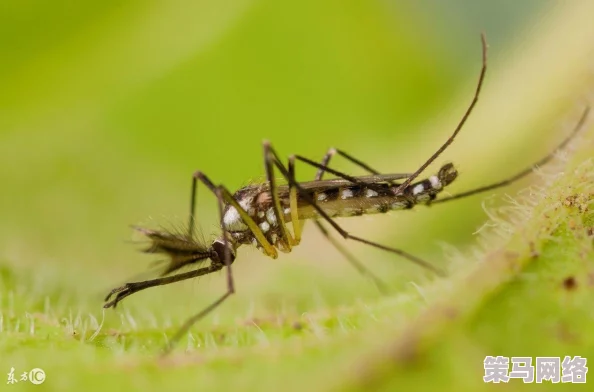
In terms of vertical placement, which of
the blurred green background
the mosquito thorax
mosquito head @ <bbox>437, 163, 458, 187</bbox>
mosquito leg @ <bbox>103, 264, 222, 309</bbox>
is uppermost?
the blurred green background

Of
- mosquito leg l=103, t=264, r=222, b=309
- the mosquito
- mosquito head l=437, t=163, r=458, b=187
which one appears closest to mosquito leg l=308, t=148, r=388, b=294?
the mosquito

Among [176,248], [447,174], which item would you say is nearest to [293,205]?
[176,248]

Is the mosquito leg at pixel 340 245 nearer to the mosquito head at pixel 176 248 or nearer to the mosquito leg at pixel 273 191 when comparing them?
the mosquito leg at pixel 273 191

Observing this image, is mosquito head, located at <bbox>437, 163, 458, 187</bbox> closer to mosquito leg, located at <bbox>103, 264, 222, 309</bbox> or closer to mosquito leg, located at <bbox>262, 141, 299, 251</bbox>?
mosquito leg, located at <bbox>262, 141, 299, 251</bbox>

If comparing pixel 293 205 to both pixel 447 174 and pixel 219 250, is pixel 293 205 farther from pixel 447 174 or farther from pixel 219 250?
pixel 447 174

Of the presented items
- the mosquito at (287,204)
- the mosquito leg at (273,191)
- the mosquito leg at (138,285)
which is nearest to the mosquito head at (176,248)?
the mosquito at (287,204)
